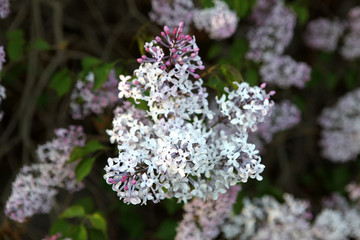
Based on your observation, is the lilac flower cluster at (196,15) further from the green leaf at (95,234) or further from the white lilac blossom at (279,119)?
the green leaf at (95,234)

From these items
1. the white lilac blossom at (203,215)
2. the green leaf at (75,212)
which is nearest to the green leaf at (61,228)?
the green leaf at (75,212)

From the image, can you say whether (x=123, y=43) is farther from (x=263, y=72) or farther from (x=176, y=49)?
(x=176, y=49)

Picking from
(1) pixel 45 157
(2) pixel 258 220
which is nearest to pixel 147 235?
(2) pixel 258 220

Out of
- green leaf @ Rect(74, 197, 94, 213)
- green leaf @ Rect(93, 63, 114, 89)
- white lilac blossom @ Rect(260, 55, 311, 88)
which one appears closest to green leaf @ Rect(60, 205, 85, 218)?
green leaf @ Rect(74, 197, 94, 213)

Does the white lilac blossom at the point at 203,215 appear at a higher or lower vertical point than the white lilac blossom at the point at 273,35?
lower

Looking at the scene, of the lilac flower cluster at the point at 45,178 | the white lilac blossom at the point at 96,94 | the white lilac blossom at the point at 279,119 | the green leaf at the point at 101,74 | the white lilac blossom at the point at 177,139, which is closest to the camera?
the white lilac blossom at the point at 177,139

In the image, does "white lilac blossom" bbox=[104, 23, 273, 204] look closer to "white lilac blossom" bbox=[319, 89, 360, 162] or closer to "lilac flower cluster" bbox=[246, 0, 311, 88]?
"lilac flower cluster" bbox=[246, 0, 311, 88]
